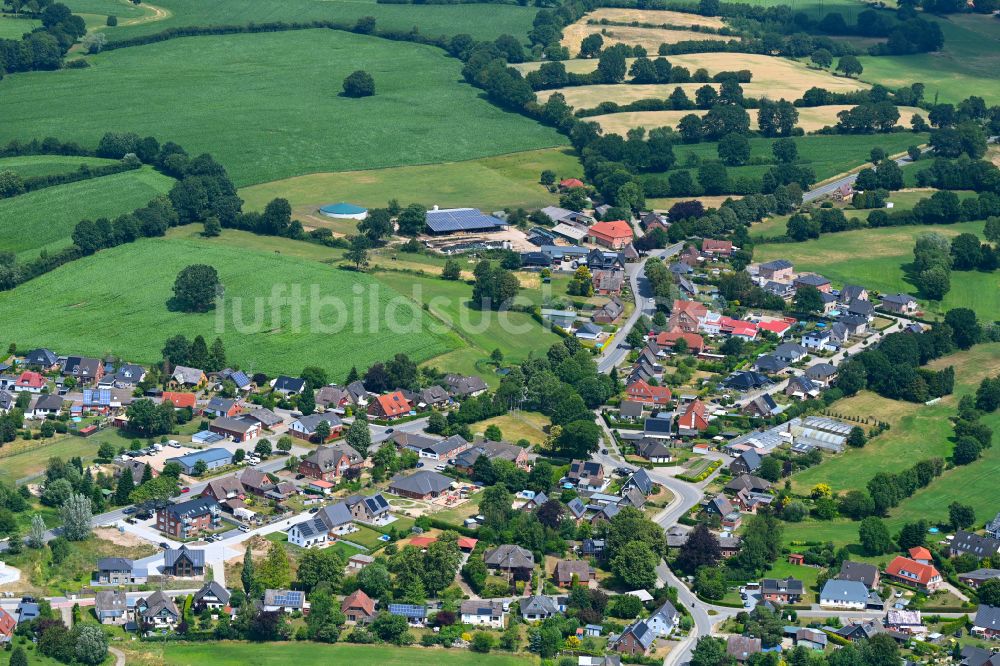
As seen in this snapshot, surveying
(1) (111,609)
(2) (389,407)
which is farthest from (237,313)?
(1) (111,609)

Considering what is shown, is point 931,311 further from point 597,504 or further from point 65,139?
point 65,139

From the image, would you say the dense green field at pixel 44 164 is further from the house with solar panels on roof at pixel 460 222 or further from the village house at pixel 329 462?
the village house at pixel 329 462

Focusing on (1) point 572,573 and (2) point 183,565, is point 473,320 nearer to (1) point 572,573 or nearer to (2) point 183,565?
(1) point 572,573

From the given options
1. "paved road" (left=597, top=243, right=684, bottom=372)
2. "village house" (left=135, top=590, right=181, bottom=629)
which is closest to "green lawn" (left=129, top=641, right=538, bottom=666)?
"village house" (left=135, top=590, right=181, bottom=629)

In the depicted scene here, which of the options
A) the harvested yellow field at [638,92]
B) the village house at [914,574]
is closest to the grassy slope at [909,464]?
the village house at [914,574]

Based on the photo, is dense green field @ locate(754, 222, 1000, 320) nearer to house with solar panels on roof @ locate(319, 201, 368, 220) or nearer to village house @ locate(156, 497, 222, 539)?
house with solar panels on roof @ locate(319, 201, 368, 220)

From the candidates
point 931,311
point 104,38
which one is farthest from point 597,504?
point 104,38
